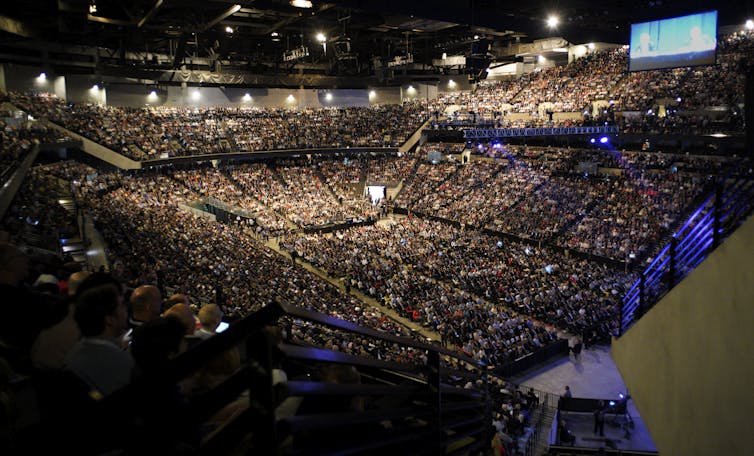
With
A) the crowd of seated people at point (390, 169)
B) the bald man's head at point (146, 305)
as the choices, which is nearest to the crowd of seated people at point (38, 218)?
the bald man's head at point (146, 305)

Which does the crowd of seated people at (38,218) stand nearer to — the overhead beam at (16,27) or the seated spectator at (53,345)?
the seated spectator at (53,345)

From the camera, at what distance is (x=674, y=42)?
76.7 feet

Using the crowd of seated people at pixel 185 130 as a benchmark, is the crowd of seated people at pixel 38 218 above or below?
below

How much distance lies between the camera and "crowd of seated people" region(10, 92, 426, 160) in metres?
35.0

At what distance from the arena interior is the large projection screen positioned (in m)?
0.10

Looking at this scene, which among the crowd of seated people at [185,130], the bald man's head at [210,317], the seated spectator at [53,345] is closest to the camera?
the seated spectator at [53,345]

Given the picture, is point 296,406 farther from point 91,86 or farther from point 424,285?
point 91,86

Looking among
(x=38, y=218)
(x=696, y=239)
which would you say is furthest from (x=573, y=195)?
(x=696, y=239)

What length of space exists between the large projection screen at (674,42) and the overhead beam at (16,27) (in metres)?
31.9

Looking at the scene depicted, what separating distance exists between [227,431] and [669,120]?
36.6m

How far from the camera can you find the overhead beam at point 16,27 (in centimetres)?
2722

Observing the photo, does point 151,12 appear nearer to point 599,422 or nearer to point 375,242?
point 375,242

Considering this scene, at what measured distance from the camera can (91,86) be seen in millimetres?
40688

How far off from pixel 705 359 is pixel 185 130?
4309 centimetres
